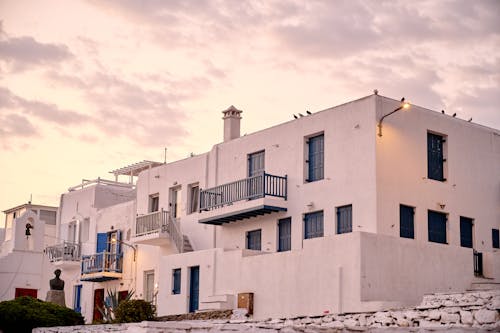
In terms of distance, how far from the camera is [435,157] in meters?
29.1

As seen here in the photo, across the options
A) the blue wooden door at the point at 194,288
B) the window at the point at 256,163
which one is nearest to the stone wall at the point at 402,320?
the blue wooden door at the point at 194,288

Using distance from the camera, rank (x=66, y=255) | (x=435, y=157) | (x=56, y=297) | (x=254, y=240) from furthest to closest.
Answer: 1. (x=66, y=255)
2. (x=254, y=240)
3. (x=56, y=297)
4. (x=435, y=157)

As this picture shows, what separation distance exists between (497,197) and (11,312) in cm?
1630

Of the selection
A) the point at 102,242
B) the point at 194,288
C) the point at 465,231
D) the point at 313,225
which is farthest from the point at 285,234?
the point at 102,242

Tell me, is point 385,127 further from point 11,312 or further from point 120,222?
point 120,222

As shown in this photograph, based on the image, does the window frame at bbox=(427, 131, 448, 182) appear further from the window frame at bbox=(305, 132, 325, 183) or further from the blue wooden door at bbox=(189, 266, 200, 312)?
the blue wooden door at bbox=(189, 266, 200, 312)

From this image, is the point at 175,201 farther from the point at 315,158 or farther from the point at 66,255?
the point at 315,158

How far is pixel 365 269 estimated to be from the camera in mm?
23922

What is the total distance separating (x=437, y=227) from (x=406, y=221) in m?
1.48

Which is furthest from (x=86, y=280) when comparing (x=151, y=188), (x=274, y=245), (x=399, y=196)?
(x=399, y=196)

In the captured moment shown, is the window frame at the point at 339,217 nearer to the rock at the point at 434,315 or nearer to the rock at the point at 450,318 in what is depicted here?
the rock at the point at 434,315

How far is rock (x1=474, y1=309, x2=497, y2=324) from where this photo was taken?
13773 mm

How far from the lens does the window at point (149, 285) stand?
36.4 meters

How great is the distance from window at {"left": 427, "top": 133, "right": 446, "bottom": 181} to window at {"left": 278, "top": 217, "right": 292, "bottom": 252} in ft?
16.2
